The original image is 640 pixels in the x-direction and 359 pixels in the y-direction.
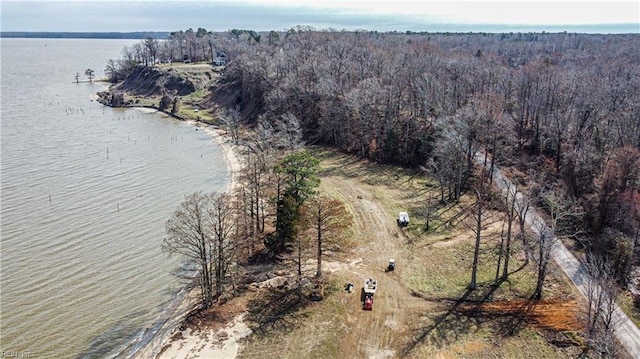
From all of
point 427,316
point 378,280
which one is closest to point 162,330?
point 378,280

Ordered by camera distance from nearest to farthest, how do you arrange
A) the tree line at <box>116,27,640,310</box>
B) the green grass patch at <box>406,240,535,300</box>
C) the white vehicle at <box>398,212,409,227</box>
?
the green grass patch at <box>406,240,535,300</box>, the tree line at <box>116,27,640,310</box>, the white vehicle at <box>398,212,409,227</box>

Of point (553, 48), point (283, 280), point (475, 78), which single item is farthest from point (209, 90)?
point (553, 48)

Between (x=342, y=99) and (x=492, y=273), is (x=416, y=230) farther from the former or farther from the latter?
(x=342, y=99)

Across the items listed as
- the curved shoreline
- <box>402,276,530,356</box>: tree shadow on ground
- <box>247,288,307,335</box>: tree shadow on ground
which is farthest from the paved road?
the curved shoreline

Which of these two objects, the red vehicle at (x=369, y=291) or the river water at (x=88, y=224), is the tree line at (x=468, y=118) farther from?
the red vehicle at (x=369, y=291)

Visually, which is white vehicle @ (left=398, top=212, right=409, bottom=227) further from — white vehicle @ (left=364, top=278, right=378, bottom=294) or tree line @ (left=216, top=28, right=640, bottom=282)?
white vehicle @ (left=364, top=278, right=378, bottom=294)

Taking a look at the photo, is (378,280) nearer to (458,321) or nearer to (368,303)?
(368,303)
